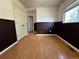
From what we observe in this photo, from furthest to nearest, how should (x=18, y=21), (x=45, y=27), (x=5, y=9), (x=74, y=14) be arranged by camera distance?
(x=45, y=27) → (x=18, y=21) → (x=74, y=14) → (x=5, y=9)

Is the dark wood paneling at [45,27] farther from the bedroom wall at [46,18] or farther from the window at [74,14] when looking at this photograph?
the window at [74,14]

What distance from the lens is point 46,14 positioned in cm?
673

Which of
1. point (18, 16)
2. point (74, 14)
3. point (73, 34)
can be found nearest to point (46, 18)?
point (18, 16)

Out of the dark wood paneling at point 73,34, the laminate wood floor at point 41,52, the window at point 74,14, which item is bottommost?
the laminate wood floor at point 41,52

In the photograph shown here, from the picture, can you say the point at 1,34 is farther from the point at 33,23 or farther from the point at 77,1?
the point at 33,23

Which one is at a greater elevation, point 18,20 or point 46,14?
point 46,14

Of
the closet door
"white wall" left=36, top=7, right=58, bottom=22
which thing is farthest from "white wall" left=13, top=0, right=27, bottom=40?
"white wall" left=36, top=7, right=58, bottom=22

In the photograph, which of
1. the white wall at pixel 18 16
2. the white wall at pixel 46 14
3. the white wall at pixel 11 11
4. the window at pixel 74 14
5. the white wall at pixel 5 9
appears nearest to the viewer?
the white wall at pixel 5 9

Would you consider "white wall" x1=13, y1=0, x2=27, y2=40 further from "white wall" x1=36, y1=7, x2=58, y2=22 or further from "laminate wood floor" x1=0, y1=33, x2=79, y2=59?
"white wall" x1=36, y1=7, x2=58, y2=22

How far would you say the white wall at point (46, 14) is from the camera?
668 cm

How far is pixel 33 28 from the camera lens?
32.2 feet

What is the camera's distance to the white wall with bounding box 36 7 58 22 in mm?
6684

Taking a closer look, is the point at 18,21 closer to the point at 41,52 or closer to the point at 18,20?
the point at 18,20

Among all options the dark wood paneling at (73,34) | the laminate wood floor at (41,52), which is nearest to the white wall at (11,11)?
the laminate wood floor at (41,52)
